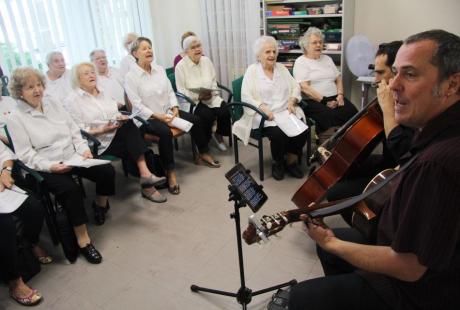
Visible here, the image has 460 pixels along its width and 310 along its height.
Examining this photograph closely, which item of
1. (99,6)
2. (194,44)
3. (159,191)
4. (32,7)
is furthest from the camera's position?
(99,6)

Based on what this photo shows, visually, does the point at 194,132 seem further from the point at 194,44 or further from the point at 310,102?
the point at 310,102

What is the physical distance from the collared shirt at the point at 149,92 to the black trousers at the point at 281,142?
38.6 inches

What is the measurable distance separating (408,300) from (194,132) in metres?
2.65

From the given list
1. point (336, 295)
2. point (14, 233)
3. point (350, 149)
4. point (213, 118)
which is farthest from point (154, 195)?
point (336, 295)

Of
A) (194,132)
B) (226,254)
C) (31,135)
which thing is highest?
(31,135)

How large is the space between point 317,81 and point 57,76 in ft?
8.01

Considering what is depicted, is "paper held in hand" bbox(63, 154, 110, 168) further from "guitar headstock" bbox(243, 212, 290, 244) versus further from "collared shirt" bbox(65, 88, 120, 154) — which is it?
"guitar headstock" bbox(243, 212, 290, 244)

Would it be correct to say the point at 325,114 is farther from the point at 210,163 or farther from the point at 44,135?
the point at 44,135

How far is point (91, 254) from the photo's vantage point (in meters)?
2.34

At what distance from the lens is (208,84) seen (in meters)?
3.76

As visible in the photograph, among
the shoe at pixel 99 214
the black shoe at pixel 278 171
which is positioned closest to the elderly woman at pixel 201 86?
the black shoe at pixel 278 171

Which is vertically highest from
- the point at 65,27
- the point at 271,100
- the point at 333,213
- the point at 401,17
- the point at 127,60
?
the point at 65,27

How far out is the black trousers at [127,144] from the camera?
9.50ft

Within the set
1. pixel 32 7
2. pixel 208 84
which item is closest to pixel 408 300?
pixel 208 84
